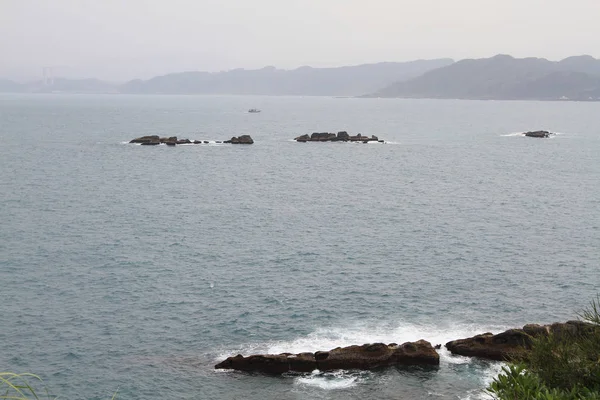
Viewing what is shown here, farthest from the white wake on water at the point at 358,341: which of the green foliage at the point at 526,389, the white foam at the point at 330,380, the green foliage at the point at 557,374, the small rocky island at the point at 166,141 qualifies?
the small rocky island at the point at 166,141

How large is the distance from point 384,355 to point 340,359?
3.11 meters

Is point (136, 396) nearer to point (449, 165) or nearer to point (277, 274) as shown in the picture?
point (277, 274)

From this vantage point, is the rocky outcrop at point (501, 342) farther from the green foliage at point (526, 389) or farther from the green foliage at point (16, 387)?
the green foliage at point (16, 387)

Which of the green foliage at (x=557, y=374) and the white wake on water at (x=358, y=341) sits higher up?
the green foliage at (x=557, y=374)

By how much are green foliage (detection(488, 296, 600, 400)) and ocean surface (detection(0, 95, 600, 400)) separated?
8.94m

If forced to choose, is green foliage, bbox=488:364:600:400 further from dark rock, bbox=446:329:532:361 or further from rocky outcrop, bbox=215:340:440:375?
dark rock, bbox=446:329:532:361

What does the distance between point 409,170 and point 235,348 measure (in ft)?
329

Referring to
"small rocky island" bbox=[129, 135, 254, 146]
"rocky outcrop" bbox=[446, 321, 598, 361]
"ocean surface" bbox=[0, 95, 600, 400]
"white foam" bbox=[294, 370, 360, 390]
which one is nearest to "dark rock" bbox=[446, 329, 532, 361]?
"rocky outcrop" bbox=[446, 321, 598, 361]

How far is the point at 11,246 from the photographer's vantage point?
242 feet

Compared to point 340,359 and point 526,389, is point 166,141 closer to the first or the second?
point 340,359

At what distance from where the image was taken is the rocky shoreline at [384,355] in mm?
45250

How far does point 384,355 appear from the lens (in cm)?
4609

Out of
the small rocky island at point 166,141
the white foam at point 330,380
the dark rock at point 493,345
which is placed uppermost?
the small rocky island at point 166,141

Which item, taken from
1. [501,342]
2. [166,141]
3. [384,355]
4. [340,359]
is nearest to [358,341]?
[384,355]
